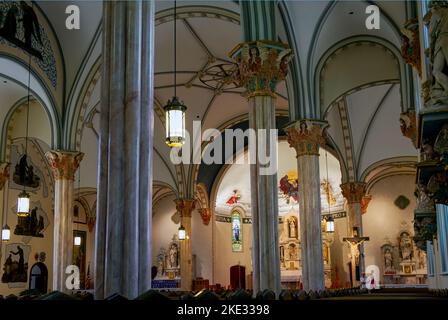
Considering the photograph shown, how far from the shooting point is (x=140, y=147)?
6855mm

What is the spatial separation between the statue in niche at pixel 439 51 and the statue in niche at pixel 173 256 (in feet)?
78.8

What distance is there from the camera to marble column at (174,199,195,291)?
76.6 feet

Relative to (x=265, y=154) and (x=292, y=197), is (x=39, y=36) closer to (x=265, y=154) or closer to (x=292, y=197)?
(x=265, y=154)

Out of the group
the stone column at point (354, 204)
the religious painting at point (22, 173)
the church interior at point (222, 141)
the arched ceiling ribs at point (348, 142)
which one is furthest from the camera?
the stone column at point (354, 204)

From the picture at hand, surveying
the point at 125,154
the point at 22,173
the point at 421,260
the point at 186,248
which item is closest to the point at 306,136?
the point at 125,154

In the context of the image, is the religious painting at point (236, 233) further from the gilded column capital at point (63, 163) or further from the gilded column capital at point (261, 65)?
the gilded column capital at point (261, 65)

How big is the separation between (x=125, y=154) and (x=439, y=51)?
3.63 metres

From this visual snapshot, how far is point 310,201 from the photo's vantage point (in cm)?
1400

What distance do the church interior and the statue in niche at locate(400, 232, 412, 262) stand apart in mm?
68

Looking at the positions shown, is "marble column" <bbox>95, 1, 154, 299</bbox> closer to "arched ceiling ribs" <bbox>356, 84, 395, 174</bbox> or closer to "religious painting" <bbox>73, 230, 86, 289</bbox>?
"arched ceiling ribs" <bbox>356, 84, 395, 174</bbox>

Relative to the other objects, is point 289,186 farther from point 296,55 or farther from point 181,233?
point 296,55

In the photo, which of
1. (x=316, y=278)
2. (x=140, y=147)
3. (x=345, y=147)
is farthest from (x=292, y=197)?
(x=140, y=147)

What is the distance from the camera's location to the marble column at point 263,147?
10406 mm

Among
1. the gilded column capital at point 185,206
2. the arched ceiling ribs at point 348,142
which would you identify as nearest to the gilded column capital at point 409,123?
the arched ceiling ribs at point 348,142
